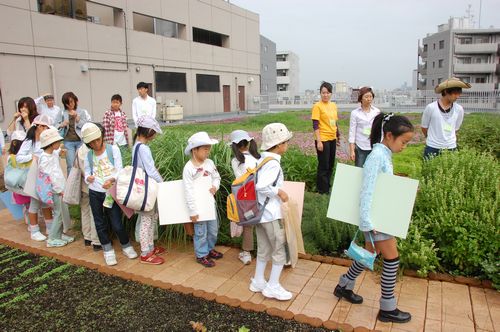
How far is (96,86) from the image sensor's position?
68.4ft

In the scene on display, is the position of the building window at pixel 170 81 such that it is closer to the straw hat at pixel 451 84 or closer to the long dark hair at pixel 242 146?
the straw hat at pixel 451 84

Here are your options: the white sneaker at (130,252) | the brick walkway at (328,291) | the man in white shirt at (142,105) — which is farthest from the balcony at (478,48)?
the white sneaker at (130,252)

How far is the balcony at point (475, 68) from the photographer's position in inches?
2299

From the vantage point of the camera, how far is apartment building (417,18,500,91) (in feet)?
193

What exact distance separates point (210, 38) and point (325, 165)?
89.0 feet

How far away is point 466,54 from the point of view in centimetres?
6122

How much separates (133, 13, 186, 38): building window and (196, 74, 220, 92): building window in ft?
11.6

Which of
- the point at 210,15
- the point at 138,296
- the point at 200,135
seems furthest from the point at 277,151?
the point at 210,15

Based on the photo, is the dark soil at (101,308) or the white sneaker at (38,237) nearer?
the dark soil at (101,308)

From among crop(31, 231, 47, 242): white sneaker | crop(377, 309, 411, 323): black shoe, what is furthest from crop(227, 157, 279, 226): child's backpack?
crop(31, 231, 47, 242): white sneaker

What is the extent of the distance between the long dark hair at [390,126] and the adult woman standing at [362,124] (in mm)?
2750

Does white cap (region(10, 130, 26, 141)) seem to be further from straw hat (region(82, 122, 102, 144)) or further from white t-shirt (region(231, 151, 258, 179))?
white t-shirt (region(231, 151, 258, 179))

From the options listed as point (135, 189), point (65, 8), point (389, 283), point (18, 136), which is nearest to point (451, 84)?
point (389, 283)

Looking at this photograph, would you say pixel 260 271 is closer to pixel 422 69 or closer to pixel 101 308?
pixel 101 308
